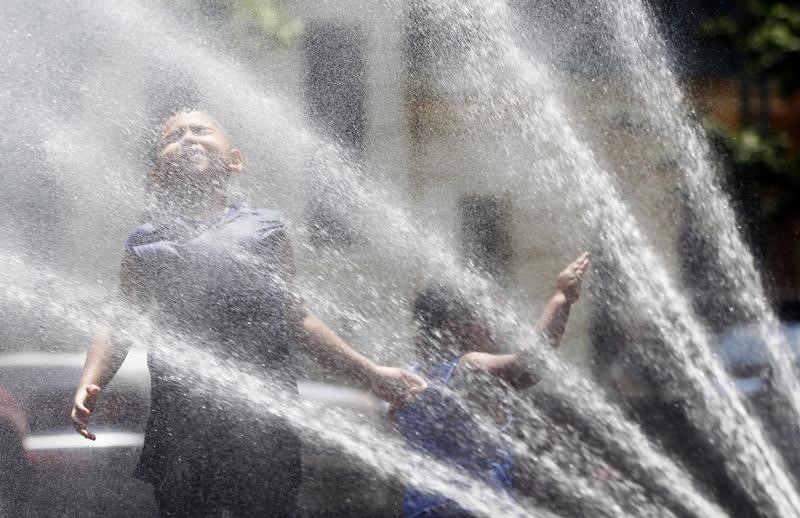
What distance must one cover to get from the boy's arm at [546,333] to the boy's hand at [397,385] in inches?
6.5

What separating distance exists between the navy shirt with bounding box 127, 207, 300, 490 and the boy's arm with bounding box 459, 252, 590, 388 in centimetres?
44

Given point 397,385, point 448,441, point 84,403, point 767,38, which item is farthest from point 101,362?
point 767,38

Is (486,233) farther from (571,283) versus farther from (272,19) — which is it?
(571,283)

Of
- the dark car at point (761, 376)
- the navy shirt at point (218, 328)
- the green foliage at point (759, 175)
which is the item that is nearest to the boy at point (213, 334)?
the navy shirt at point (218, 328)

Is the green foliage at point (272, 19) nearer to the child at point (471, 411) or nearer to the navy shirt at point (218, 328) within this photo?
the navy shirt at point (218, 328)

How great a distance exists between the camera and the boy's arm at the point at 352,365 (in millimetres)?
2404

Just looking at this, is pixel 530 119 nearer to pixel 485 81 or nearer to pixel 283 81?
pixel 485 81

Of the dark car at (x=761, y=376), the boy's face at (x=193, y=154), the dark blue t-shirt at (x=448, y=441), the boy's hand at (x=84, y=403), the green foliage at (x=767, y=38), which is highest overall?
the green foliage at (x=767, y=38)

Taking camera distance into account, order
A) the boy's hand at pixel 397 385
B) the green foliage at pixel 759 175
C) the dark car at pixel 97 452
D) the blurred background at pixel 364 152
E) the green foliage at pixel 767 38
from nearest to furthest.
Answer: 1. the boy's hand at pixel 397 385
2. the dark car at pixel 97 452
3. the blurred background at pixel 364 152
4. the green foliage at pixel 759 175
5. the green foliage at pixel 767 38

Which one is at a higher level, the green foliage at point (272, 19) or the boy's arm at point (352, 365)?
the green foliage at point (272, 19)

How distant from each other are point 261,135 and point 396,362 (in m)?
0.87

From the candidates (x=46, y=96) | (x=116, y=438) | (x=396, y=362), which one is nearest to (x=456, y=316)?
(x=396, y=362)

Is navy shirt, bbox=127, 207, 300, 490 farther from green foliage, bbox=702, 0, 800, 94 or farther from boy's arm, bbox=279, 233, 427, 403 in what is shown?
green foliage, bbox=702, 0, 800, 94

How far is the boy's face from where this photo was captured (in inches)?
98.3
